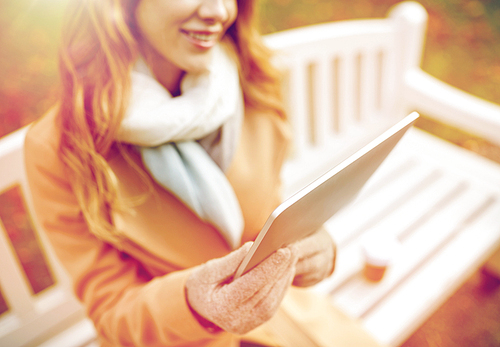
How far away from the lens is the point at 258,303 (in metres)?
0.57

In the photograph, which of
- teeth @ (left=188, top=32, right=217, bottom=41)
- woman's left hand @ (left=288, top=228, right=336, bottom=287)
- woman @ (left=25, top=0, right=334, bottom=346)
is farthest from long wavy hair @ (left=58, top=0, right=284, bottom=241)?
woman's left hand @ (left=288, top=228, right=336, bottom=287)

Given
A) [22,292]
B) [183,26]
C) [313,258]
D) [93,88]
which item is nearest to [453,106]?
[313,258]

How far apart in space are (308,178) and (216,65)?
31.3 inches

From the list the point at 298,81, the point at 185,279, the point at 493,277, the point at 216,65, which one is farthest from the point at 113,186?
the point at 493,277

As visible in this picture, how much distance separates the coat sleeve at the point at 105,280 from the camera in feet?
2.22

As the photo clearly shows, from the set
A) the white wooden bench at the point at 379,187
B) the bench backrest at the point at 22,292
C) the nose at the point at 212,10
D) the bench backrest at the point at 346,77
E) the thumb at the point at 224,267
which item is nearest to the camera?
the thumb at the point at 224,267

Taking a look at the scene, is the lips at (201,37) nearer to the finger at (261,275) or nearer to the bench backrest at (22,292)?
the finger at (261,275)

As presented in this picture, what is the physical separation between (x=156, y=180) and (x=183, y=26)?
0.30 metres

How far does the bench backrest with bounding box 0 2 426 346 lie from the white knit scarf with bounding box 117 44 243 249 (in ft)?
1.51

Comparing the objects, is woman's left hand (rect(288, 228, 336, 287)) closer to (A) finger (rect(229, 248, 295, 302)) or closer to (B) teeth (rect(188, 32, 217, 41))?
(A) finger (rect(229, 248, 295, 302))

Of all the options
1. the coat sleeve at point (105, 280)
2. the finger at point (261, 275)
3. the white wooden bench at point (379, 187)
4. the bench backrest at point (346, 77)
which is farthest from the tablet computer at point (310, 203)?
the bench backrest at point (346, 77)

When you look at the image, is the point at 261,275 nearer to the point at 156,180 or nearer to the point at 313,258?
the point at 313,258

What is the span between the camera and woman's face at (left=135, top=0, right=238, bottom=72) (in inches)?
25.2

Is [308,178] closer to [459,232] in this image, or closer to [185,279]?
[459,232]
